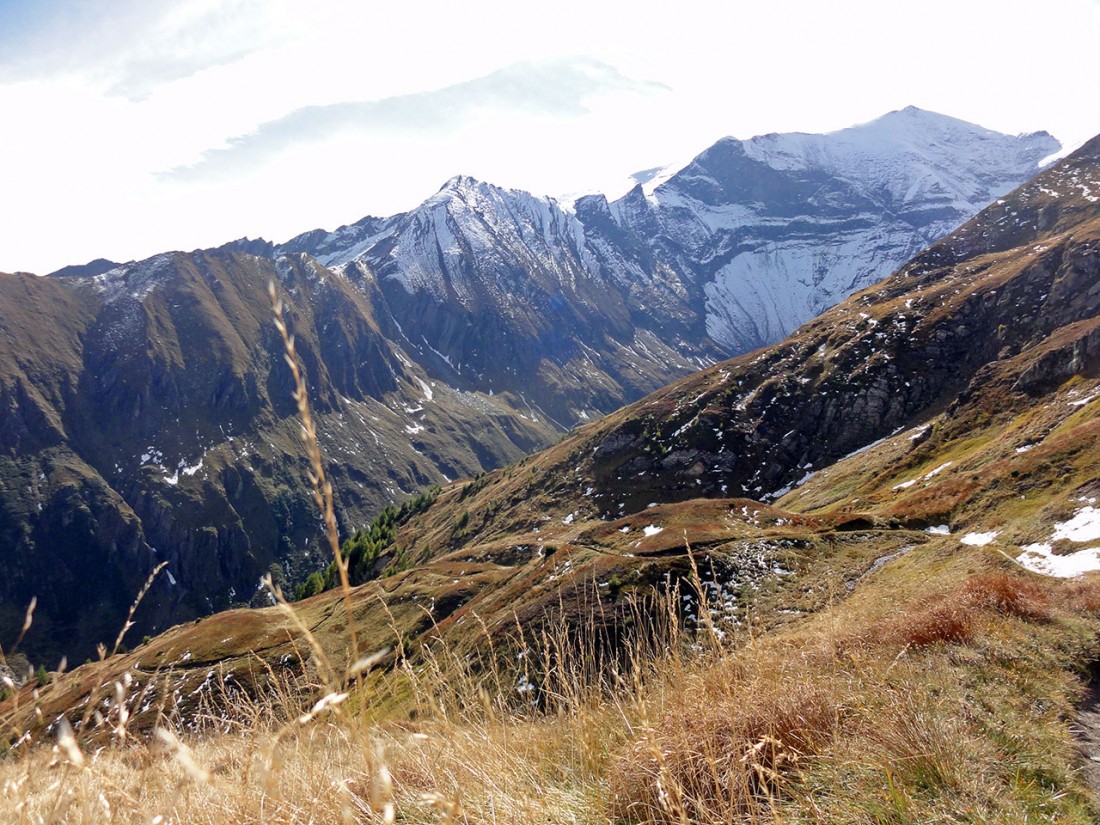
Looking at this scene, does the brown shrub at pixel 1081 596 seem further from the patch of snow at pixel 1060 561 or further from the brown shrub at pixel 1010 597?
the patch of snow at pixel 1060 561

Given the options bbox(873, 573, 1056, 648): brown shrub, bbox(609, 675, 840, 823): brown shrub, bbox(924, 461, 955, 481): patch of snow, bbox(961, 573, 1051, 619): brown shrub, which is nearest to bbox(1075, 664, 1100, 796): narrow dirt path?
bbox(873, 573, 1056, 648): brown shrub

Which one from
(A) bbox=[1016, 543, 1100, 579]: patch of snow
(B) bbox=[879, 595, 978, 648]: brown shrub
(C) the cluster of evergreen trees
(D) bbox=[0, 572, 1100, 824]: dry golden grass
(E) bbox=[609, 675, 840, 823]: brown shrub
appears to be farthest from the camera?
(C) the cluster of evergreen trees

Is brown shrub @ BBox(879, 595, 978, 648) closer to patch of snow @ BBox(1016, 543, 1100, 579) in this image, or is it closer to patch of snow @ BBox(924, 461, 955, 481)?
patch of snow @ BBox(1016, 543, 1100, 579)

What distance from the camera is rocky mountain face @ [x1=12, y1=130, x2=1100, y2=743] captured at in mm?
26006

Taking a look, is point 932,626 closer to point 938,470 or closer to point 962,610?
point 962,610

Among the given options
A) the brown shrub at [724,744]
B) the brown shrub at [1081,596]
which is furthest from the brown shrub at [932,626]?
the brown shrub at [724,744]

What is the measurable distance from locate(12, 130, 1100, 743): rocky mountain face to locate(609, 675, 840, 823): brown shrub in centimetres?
78

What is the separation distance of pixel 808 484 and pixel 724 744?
85.8m

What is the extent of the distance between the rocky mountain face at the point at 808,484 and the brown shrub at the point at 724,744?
78 centimetres

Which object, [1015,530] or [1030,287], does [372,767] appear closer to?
[1015,530]

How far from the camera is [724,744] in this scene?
15.4 feet

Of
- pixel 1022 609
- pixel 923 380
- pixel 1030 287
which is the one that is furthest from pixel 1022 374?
pixel 1022 609

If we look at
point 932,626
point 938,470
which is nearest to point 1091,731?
point 932,626

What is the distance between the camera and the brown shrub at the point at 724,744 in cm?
411
